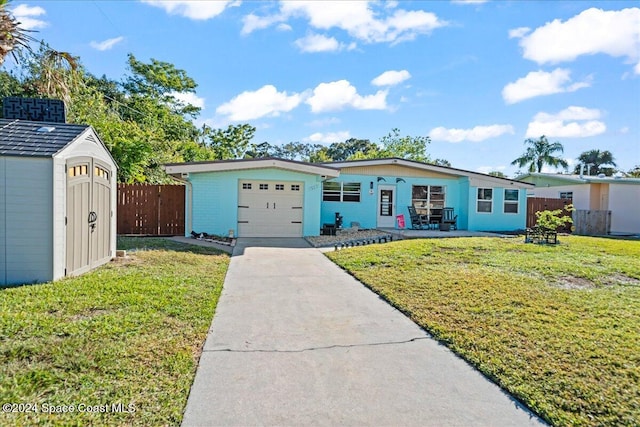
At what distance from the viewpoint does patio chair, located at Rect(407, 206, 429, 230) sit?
51.3 ft

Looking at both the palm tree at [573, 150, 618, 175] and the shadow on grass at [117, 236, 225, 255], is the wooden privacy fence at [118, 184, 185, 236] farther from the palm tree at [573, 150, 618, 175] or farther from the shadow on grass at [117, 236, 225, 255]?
the palm tree at [573, 150, 618, 175]

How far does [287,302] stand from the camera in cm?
525

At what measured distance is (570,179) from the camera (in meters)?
21.1

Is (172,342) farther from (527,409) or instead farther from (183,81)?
(183,81)

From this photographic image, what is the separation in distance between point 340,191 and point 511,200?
8.42m

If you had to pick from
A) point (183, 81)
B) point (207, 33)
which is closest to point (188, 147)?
point (183, 81)

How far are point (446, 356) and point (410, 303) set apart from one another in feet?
5.21

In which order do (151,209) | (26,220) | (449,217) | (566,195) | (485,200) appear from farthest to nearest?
1. (566,195)
2. (485,200)
3. (449,217)
4. (151,209)
5. (26,220)

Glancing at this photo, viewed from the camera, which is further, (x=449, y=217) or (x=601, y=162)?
(x=601, y=162)

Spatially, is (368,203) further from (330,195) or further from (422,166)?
(422,166)

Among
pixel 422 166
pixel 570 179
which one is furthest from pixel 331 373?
pixel 570 179

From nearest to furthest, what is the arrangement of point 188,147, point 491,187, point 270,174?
point 270,174 → point 491,187 → point 188,147

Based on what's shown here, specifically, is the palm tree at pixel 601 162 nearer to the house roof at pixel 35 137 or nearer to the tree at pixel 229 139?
the tree at pixel 229 139

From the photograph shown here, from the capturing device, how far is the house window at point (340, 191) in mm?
15578
